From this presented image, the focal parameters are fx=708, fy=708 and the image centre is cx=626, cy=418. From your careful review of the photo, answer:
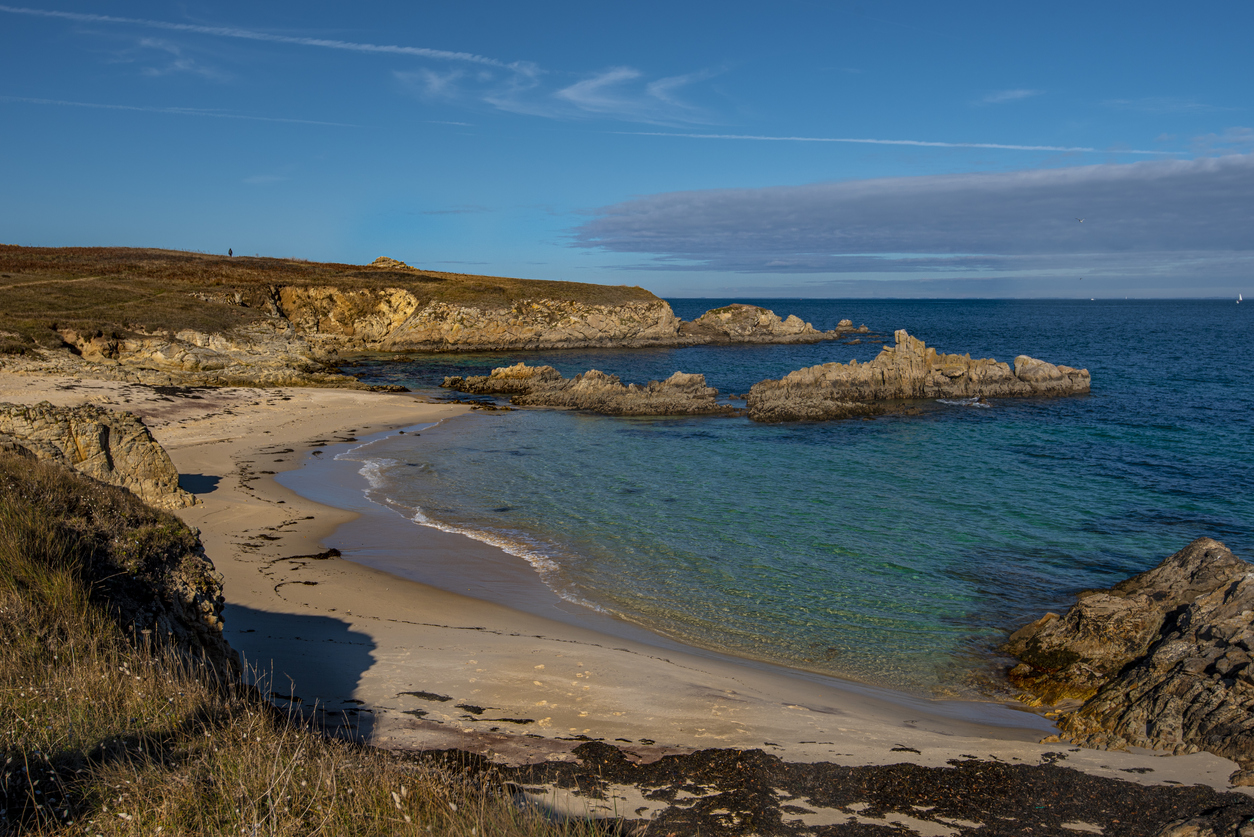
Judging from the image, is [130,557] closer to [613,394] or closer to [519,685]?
[519,685]

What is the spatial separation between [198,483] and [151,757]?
14.8 meters

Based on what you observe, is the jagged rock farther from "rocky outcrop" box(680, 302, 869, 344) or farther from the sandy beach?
the sandy beach

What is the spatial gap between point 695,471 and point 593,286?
221 feet

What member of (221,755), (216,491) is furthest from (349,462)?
(221,755)

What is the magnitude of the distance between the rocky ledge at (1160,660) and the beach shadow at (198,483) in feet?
53.3

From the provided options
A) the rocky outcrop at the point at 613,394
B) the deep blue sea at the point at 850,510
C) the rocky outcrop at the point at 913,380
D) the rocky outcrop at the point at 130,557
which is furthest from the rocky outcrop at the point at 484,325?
the rocky outcrop at the point at 130,557

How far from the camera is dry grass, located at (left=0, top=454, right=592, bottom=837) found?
3283 mm

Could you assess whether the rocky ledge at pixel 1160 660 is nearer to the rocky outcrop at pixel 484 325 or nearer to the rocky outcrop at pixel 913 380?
the rocky outcrop at pixel 913 380

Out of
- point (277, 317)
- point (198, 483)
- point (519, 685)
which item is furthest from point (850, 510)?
point (277, 317)

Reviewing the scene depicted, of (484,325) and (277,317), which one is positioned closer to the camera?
(277,317)

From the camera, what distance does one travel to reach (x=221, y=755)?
3.73 m

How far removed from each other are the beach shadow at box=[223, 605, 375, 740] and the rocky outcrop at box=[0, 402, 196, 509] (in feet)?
18.8

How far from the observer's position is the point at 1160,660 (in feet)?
24.7

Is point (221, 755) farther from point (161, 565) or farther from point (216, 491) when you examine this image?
point (216, 491)
